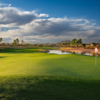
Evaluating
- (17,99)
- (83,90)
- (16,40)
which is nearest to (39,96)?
(17,99)

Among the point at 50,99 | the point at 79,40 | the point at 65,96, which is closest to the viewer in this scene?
the point at 50,99

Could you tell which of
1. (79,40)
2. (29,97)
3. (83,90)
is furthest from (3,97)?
(79,40)

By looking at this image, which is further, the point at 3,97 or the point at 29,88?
the point at 29,88

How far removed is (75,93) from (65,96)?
0.57 m

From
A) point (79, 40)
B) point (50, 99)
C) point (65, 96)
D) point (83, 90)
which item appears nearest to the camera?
point (50, 99)

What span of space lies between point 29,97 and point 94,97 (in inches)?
103

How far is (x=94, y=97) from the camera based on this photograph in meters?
4.78

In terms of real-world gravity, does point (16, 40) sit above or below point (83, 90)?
above

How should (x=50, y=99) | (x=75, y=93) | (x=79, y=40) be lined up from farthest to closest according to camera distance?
(x=79, y=40)
(x=75, y=93)
(x=50, y=99)

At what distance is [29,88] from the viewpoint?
5742 millimetres

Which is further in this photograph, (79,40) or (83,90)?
(79,40)

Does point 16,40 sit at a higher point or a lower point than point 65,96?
higher

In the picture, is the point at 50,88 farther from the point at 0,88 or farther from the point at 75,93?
the point at 0,88

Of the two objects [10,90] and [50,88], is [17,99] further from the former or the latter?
[50,88]
